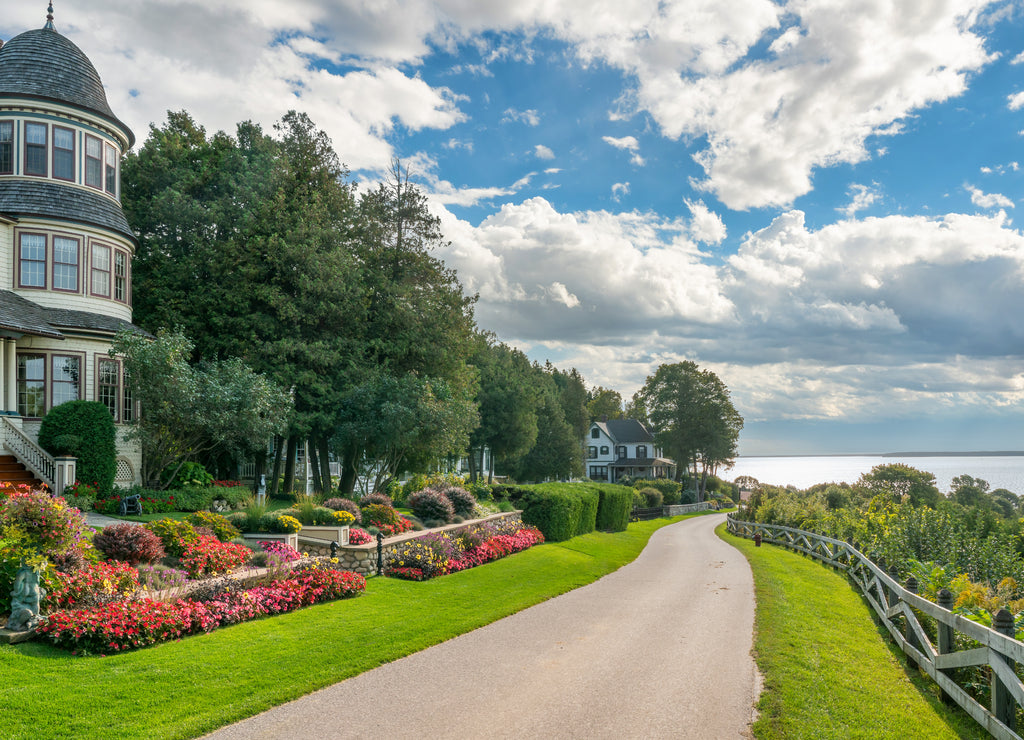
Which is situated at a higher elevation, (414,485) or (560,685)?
(414,485)

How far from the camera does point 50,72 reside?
72.5 feet

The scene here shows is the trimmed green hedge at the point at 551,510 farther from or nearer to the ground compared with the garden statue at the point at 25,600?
nearer to the ground

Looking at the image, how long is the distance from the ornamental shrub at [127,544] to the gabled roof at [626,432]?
232 ft

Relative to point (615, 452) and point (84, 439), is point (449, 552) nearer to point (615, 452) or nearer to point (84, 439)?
point (84, 439)

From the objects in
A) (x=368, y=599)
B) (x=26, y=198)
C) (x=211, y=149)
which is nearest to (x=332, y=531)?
(x=368, y=599)

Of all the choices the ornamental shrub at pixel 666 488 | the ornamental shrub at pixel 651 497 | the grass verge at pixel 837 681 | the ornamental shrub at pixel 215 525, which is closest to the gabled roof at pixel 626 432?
the ornamental shrub at pixel 666 488

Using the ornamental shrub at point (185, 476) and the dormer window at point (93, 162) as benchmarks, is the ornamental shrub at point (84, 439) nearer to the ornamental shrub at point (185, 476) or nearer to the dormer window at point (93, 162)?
the ornamental shrub at point (185, 476)

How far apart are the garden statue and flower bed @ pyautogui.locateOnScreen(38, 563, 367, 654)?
20cm

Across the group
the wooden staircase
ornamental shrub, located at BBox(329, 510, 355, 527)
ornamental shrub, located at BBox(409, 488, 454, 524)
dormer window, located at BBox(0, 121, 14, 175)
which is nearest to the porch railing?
the wooden staircase

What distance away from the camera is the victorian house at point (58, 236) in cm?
2020

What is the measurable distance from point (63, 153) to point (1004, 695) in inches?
1082

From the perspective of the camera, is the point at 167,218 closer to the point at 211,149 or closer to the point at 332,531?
the point at 211,149

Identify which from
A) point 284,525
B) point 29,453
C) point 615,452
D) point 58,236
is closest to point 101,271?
point 58,236

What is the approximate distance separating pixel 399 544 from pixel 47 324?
1304cm
